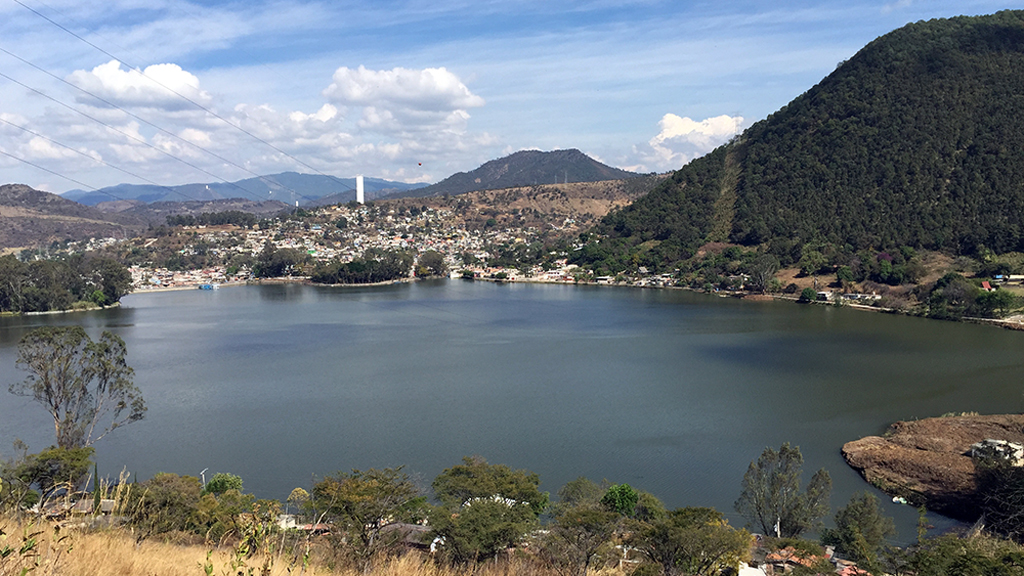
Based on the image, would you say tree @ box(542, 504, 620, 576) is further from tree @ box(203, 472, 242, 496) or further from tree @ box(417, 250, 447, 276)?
tree @ box(417, 250, 447, 276)

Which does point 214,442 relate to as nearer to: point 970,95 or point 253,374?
point 253,374

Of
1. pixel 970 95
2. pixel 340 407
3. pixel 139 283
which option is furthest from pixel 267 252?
pixel 970 95

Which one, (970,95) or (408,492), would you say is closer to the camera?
(408,492)

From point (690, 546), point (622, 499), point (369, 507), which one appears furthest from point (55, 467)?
point (690, 546)

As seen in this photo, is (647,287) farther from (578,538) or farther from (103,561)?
(103,561)

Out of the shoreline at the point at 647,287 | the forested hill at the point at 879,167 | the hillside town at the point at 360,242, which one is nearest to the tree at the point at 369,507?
the shoreline at the point at 647,287

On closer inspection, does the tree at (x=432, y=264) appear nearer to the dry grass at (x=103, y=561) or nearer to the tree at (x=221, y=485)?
the tree at (x=221, y=485)

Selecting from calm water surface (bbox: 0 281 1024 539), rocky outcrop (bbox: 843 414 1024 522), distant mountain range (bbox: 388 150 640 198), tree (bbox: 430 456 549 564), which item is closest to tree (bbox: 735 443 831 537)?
calm water surface (bbox: 0 281 1024 539)
